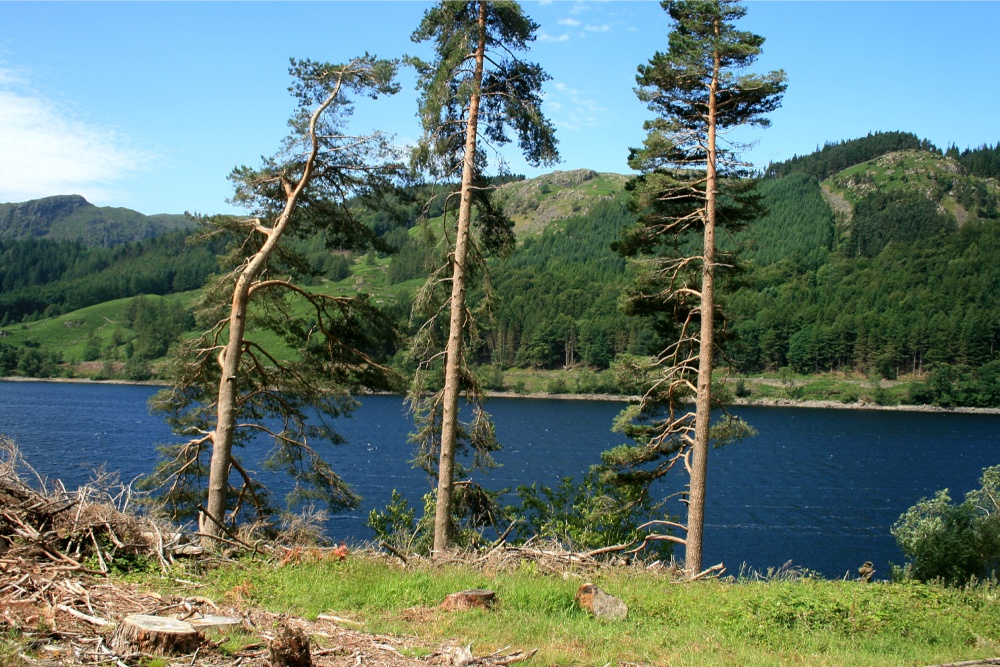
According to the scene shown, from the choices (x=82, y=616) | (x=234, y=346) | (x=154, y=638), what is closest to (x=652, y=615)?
(x=154, y=638)

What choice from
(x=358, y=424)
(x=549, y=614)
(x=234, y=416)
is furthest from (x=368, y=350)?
(x=358, y=424)

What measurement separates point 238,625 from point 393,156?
10050 millimetres

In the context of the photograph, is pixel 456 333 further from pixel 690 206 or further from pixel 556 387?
pixel 556 387

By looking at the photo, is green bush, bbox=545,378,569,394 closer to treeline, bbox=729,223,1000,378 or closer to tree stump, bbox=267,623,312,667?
treeline, bbox=729,223,1000,378

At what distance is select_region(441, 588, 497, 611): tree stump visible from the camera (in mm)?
7368

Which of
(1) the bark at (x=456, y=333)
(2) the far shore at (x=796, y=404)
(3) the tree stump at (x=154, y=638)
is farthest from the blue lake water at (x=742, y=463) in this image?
(2) the far shore at (x=796, y=404)

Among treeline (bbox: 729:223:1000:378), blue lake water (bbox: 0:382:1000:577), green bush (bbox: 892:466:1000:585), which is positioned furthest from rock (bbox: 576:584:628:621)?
treeline (bbox: 729:223:1000:378)

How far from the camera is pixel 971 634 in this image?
310 inches

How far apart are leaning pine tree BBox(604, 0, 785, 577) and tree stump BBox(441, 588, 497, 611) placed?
8847 millimetres

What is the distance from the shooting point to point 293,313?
15.9m

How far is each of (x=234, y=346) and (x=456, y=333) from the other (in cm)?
423

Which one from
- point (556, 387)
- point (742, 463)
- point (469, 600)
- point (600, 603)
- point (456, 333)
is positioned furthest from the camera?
point (556, 387)

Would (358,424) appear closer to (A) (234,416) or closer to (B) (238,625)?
(A) (234,416)

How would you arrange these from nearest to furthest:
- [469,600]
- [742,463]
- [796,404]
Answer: [469,600] → [742,463] → [796,404]
